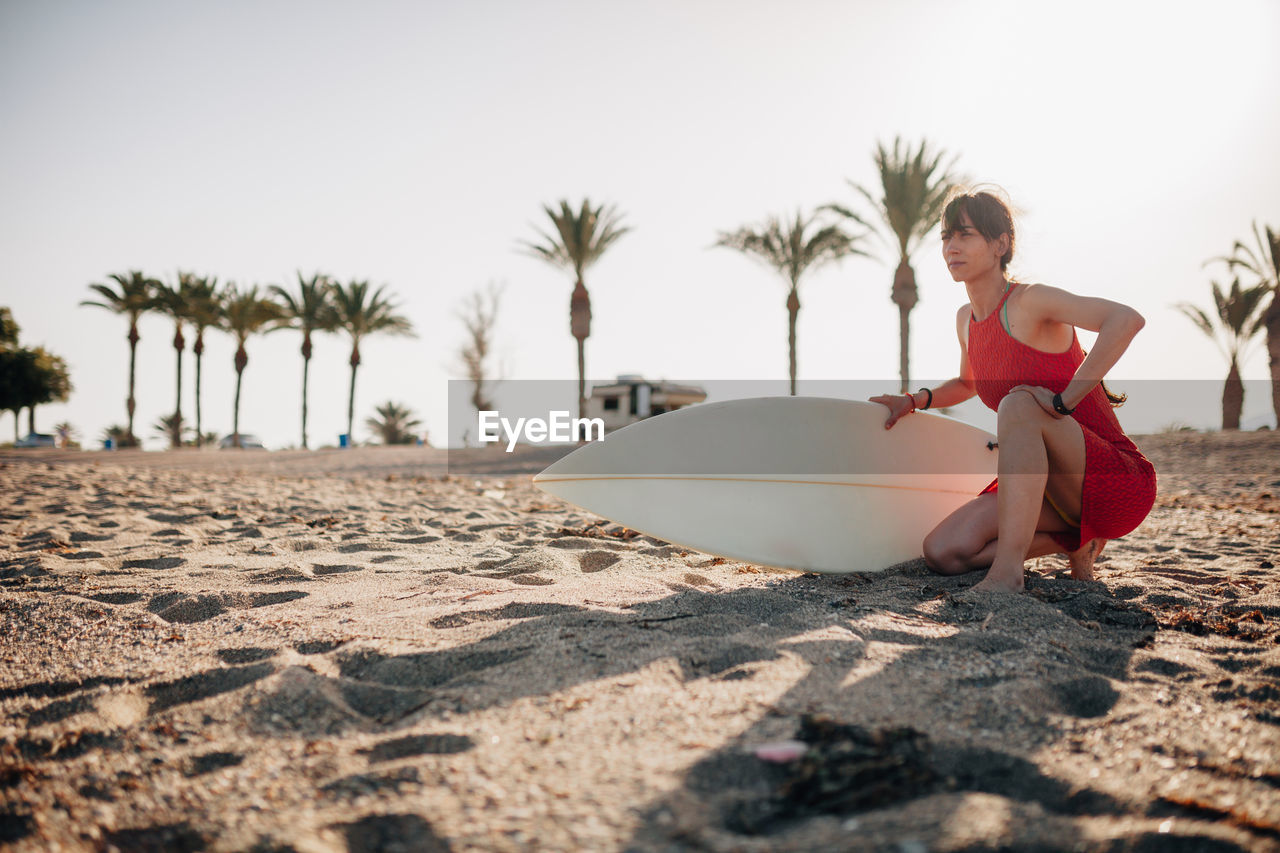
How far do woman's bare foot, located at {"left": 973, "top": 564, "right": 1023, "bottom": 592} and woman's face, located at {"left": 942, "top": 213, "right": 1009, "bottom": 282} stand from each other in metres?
0.91

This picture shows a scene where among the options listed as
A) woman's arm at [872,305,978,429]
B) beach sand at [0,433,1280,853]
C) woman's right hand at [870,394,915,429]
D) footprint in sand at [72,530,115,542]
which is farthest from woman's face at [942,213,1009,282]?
footprint in sand at [72,530,115,542]

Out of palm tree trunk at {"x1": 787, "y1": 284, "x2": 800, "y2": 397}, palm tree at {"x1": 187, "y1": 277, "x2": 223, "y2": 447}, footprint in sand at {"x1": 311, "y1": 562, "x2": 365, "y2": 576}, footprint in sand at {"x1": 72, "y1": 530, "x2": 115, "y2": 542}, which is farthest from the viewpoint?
palm tree at {"x1": 187, "y1": 277, "x2": 223, "y2": 447}

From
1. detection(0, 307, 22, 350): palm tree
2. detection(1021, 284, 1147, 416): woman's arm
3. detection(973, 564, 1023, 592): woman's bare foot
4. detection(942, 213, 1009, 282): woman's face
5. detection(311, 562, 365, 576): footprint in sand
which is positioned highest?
detection(0, 307, 22, 350): palm tree

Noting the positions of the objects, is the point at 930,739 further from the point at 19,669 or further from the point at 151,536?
the point at 151,536

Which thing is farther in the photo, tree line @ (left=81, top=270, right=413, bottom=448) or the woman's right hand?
tree line @ (left=81, top=270, right=413, bottom=448)

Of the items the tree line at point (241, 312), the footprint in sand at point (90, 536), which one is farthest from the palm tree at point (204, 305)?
the footprint in sand at point (90, 536)

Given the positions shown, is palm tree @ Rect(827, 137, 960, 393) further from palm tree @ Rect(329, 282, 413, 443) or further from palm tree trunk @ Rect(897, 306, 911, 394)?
palm tree @ Rect(329, 282, 413, 443)

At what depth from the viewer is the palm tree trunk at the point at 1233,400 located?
13.9m

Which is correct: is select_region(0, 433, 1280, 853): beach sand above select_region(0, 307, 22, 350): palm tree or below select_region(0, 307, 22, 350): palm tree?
below

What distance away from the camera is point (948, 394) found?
269 cm

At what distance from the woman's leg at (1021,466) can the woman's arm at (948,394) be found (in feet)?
1.53

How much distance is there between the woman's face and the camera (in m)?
2.29

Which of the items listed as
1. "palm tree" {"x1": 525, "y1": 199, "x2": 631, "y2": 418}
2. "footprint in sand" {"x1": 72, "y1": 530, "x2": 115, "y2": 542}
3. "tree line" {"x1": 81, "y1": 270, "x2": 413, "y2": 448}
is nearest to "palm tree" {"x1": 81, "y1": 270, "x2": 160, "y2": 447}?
"tree line" {"x1": 81, "y1": 270, "x2": 413, "y2": 448}

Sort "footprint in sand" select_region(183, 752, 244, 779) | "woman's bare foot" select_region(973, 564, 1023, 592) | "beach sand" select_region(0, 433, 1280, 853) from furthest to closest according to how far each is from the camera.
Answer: "woman's bare foot" select_region(973, 564, 1023, 592)
"footprint in sand" select_region(183, 752, 244, 779)
"beach sand" select_region(0, 433, 1280, 853)
